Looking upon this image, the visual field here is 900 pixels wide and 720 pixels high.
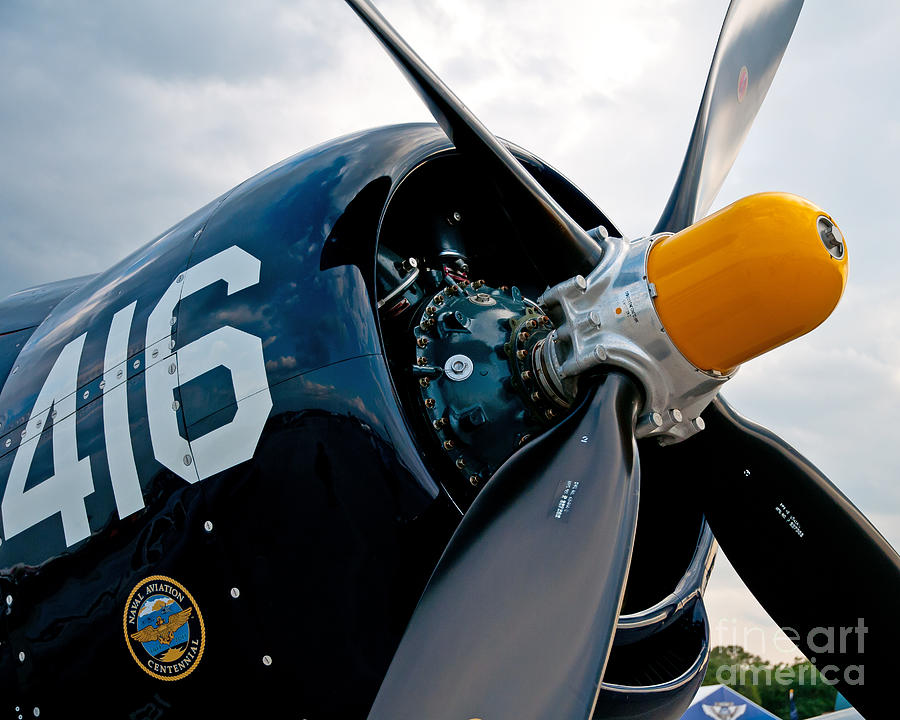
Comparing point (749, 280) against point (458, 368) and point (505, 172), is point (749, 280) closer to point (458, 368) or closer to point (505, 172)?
point (505, 172)

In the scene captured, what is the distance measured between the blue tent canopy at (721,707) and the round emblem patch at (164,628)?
13092 millimetres

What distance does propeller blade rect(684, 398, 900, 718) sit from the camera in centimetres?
438

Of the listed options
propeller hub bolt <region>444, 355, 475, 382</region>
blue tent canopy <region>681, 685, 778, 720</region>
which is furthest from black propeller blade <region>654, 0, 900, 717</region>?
blue tent canopy <region>681, 685, 778, 720</region>

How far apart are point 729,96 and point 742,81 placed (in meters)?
0.16

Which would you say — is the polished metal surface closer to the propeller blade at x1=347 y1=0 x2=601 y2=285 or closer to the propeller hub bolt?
the propeller blade at x1=347 y1=0 x2=601 y2=285

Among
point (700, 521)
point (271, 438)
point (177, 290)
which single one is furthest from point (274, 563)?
point (700, 521)

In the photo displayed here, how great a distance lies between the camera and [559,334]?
3627mm

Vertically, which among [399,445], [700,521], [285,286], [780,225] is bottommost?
[700,521]

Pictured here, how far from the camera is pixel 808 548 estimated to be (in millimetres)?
4426

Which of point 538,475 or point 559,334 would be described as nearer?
point 538,475

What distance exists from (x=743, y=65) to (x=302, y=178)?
2.62m

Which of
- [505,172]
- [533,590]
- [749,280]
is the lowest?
[533,590]

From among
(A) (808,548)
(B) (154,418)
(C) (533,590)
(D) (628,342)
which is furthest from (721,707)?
(B) (154,418)

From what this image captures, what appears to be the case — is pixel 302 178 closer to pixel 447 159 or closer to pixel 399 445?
pixel 447 159
